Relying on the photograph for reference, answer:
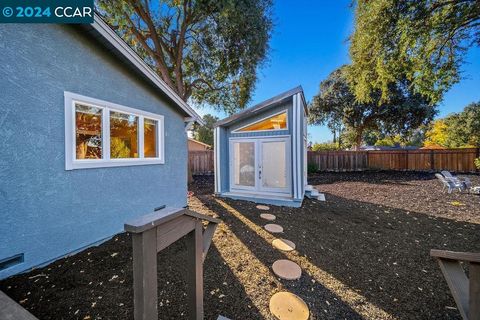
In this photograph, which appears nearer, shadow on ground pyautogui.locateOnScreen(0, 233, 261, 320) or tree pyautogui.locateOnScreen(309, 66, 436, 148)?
shadow on ground pyautogui.locateOnScreen(0, 233, 261, 320)

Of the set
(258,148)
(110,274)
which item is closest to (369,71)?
(258,148)

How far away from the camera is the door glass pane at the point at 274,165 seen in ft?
22.1

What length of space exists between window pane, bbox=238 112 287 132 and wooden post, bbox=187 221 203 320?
5623mm

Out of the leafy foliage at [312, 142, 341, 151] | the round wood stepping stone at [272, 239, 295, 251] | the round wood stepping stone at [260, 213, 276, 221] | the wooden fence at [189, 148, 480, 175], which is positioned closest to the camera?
the round wood stepping stone at [272, 239, 295, 251]

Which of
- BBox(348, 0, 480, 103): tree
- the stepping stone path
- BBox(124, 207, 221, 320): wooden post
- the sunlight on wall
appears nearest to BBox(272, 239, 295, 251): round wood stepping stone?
the sunlight on wall

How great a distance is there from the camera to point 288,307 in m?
2.29

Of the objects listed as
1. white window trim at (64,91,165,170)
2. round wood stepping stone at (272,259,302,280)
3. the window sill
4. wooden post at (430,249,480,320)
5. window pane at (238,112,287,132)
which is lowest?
round wood stepping stone at (272,259,302,280)

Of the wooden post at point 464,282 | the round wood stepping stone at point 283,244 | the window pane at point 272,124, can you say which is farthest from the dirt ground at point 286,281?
the window pane at point 272,124

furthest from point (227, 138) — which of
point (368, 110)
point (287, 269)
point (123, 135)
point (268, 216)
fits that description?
point (368, 110)

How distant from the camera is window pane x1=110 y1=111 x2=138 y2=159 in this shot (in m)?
3.96

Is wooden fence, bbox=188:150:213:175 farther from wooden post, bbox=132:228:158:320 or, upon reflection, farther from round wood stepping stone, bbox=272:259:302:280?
wooden post, bbox=132:228:158:320

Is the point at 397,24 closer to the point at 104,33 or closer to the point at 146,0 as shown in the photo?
the point at 104,33

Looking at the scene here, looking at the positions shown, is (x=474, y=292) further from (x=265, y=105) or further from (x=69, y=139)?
(x=265, y=105)

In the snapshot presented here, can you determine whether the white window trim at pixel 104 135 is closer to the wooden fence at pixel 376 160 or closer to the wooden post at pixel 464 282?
the wooden post at pixel 464 282
